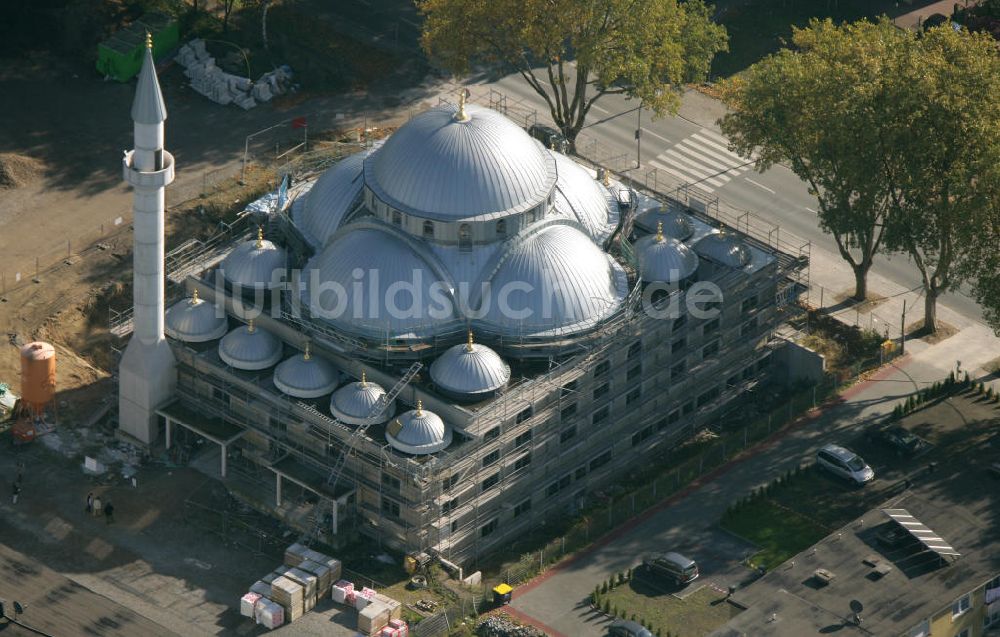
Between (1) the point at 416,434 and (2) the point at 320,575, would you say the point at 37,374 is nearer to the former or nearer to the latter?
(2) the point at 320,575

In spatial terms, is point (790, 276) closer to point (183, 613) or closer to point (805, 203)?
point (805, 203)

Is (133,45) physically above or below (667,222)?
below

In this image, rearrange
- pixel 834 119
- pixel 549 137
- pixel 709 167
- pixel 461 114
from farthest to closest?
pixel 709 167
pixel 549 137
pixel 834 119
pixel 461 114

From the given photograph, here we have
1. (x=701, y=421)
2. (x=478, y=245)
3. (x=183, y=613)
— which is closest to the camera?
(x=183, y=613)

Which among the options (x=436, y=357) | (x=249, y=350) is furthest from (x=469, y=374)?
(x=249, y=350)

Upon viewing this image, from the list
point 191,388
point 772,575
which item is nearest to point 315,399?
point 191,388

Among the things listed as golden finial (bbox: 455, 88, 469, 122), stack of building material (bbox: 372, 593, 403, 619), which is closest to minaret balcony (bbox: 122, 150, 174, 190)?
golden finial (bbox: 455, 88, 469, 122)

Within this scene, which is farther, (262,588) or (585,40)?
(585,40)
